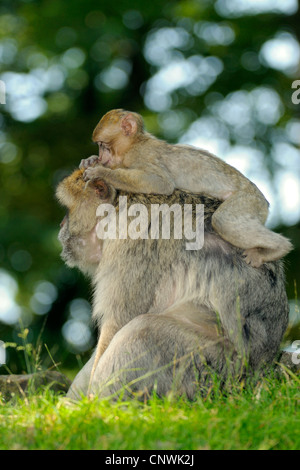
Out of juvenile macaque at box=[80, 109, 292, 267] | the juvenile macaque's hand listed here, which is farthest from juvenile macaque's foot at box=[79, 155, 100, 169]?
the juvenile macaque's hand

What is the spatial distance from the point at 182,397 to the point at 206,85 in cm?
892

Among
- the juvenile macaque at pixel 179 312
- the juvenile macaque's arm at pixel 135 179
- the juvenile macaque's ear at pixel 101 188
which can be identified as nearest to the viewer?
the juvenile macaque at pixel 179 312

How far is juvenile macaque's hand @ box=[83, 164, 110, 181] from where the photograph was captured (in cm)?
509

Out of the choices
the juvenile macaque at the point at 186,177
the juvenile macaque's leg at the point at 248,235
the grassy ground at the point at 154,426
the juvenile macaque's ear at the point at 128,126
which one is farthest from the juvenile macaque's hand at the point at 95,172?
the grassy ground at the point at 154,426

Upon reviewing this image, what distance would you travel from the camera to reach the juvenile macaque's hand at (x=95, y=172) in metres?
5.09

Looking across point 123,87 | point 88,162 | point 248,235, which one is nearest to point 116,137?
point 88,162

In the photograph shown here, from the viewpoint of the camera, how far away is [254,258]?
4715mm

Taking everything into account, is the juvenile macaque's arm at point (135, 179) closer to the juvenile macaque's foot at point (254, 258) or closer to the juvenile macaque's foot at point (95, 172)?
the juvenile macaque's foot at point (95, 172)

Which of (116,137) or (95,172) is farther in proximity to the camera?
(116,137)

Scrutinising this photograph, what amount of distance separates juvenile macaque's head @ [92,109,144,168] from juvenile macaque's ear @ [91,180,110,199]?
382 millimetres

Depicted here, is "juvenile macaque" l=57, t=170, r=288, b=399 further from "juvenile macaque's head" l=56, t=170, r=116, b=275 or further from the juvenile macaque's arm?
"juvenile macaque's head" l=56, t=170, r=116, b=275

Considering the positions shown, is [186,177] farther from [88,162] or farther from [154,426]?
[154,426]

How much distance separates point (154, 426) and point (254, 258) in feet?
5.23
